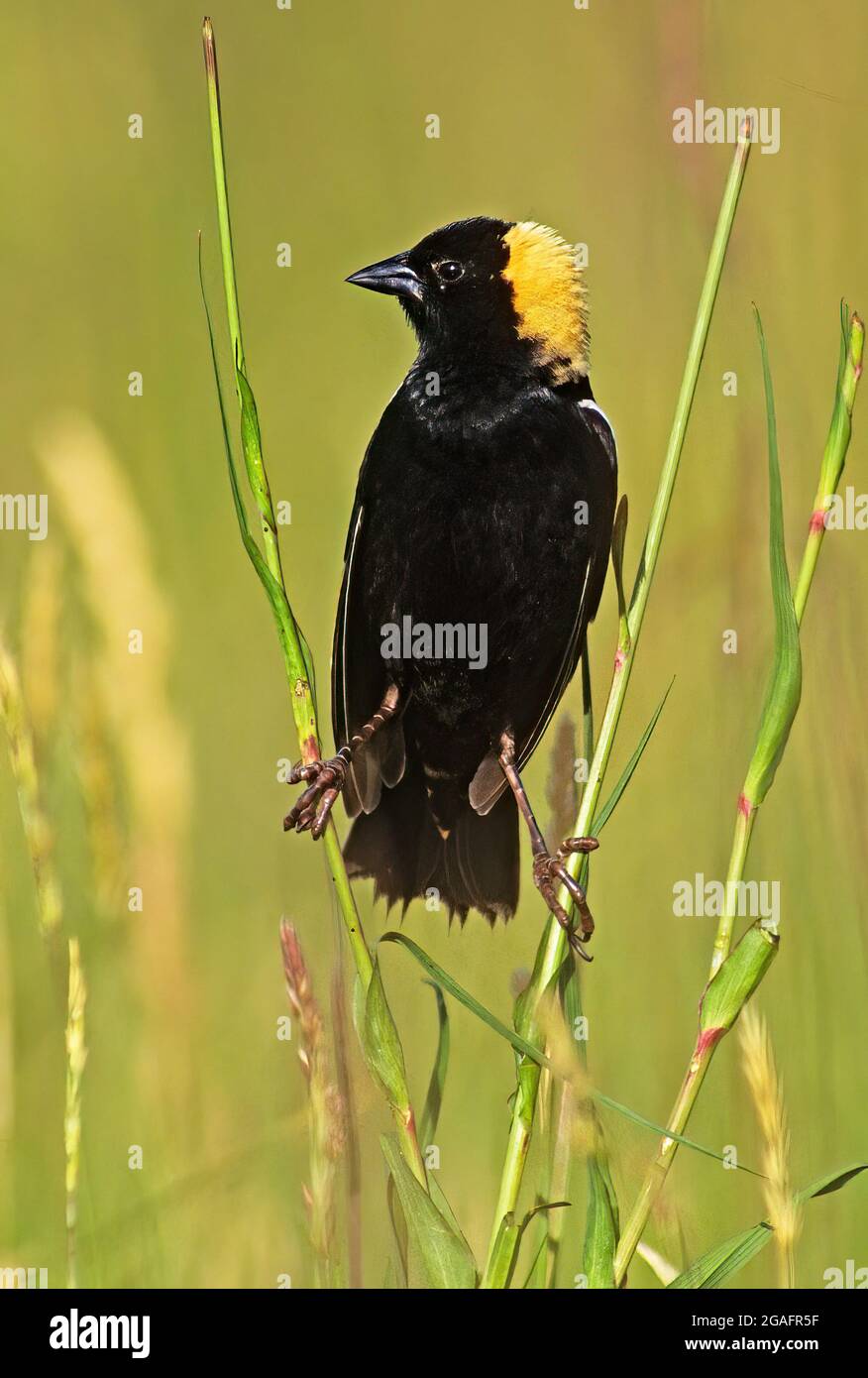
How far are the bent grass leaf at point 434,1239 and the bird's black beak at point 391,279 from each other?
109 cm

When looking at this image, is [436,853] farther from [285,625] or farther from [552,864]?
[285,625]

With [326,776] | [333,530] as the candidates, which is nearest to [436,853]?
[326,776]

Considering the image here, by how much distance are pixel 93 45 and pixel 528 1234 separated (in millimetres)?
1712

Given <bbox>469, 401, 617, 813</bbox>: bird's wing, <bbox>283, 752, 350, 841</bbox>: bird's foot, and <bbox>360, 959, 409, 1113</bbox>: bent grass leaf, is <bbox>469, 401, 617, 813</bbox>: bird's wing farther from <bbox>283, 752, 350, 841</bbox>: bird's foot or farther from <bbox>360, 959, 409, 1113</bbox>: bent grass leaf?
<bbox>360, 959, 409, 1113</bbox>: bent grass leaf

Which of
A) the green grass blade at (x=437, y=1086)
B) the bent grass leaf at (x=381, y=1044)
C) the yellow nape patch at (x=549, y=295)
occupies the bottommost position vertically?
the green grass blade at (x=437, y=1086)

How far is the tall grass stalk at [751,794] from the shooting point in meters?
1.05

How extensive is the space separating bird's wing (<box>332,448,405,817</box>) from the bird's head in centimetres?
23

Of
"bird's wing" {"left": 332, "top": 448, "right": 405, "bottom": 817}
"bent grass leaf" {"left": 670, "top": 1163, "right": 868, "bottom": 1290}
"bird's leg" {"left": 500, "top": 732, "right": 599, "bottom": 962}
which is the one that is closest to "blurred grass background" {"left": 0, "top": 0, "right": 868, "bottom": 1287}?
"bird's wing" {"left": 332, "top": 448, "right": 405, "bottom": 817}

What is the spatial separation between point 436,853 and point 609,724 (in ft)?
1.76

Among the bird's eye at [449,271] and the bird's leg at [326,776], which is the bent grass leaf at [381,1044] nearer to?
the bird's leg at [326,776]

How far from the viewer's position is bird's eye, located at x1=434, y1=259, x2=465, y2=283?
1.52 m

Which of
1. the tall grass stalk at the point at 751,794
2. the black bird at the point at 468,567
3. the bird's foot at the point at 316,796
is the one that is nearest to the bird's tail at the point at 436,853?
the black bird at the point at 468,567

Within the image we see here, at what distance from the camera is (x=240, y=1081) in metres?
1.52
